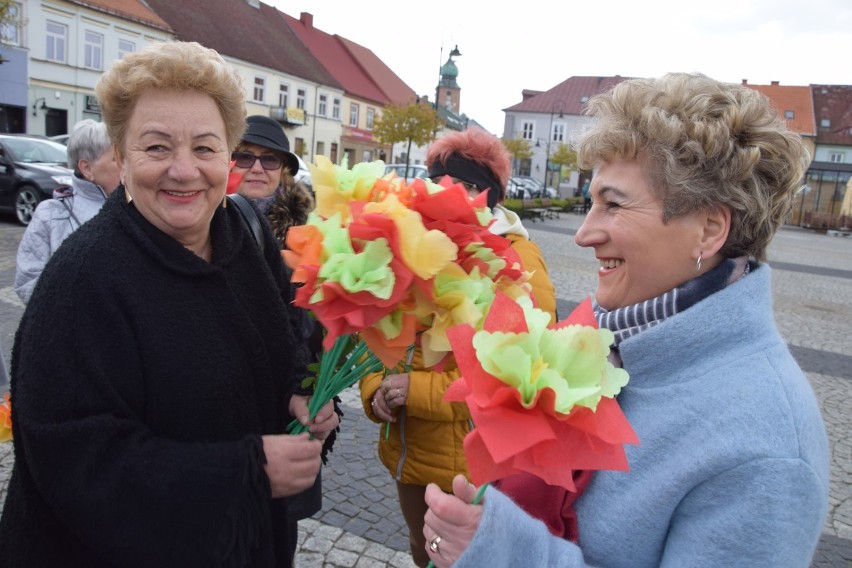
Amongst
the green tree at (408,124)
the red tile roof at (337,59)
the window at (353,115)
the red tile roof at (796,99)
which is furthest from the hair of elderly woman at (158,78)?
the red tile roof at (796,99)

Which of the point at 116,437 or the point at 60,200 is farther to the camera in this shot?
the point at 60,200

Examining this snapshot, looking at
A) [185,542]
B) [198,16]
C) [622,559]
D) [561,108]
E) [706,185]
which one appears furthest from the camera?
[561,108]

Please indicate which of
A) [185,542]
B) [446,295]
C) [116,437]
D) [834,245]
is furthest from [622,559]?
[834,245]

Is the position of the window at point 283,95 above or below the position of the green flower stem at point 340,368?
above

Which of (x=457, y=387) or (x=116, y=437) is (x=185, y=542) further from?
(x=457, y=387)

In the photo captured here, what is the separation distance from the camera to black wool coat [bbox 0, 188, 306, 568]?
1.46 meters

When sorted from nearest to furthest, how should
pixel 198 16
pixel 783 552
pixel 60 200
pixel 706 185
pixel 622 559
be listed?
1. pixel 783 552
2. pixel 622 559
3. pixel 706 185
4. pixel 60 200
5. pixel 198 16

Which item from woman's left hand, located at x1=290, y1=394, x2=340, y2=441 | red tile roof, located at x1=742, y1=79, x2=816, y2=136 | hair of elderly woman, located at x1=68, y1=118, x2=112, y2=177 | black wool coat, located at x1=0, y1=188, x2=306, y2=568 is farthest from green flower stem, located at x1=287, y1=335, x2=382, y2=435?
red tile roof, located at x1=742, y1=79, x2=816, y2=136

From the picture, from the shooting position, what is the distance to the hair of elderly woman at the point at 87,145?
141 inches

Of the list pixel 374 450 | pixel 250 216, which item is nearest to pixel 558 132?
pixel 374 450

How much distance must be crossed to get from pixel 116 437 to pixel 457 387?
83 centimetres

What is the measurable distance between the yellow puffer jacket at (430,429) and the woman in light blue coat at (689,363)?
94 cm

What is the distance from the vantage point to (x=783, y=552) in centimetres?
116

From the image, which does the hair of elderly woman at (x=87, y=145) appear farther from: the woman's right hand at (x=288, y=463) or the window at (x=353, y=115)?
the window at (x=353, y=115)
